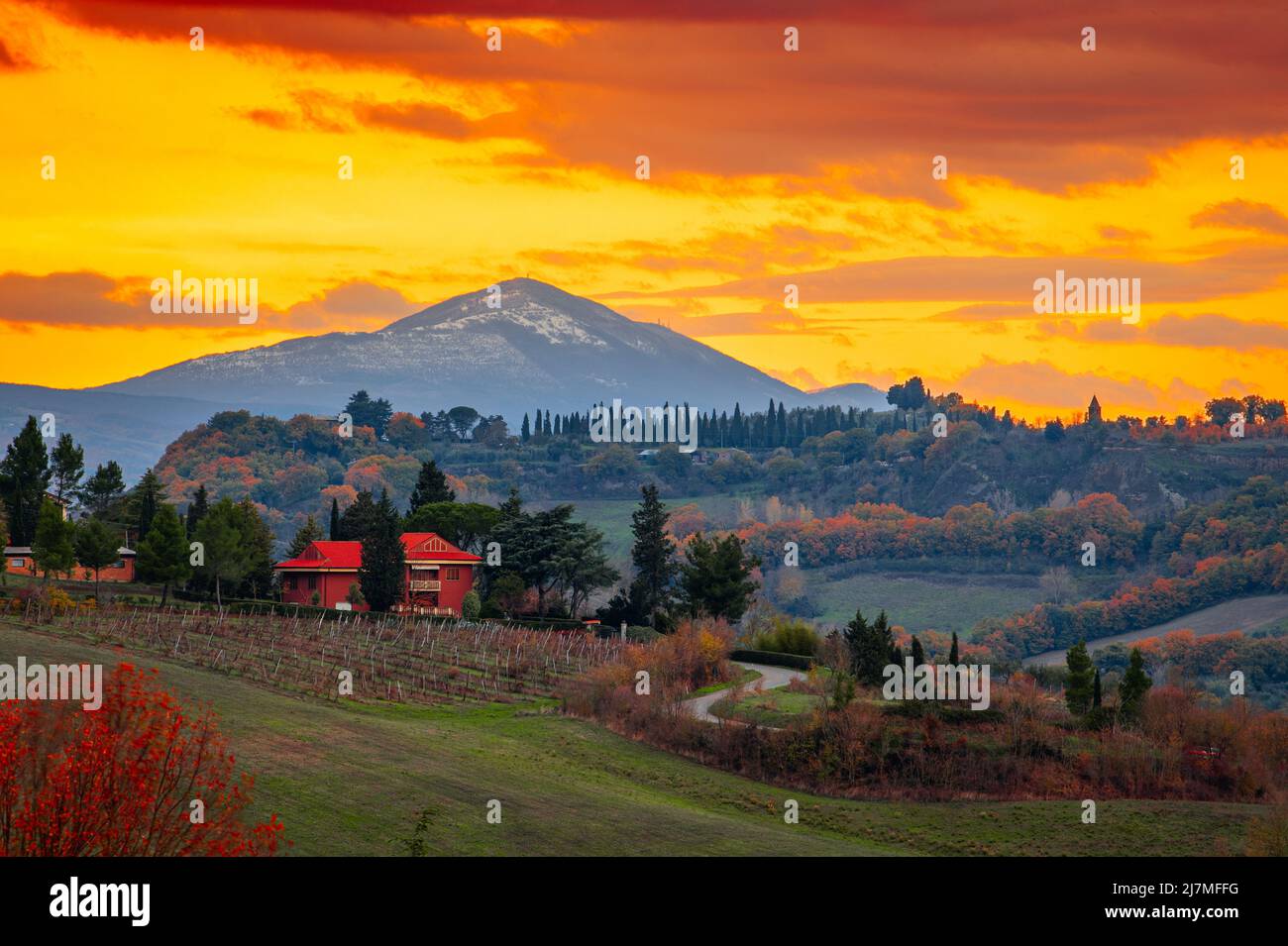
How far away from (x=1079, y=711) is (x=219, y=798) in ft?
125

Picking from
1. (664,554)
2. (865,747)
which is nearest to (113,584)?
(664,554)

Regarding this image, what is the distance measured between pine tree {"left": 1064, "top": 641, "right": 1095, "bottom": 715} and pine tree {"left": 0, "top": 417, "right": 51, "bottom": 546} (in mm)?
55695

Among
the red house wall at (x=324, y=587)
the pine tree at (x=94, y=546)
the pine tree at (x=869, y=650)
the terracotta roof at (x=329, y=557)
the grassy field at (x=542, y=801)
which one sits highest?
the pine tree at (x=94, y=546)

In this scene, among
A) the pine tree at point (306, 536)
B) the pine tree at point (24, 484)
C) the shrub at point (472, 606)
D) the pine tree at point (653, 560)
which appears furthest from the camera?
the pine tree at point (306, 536)

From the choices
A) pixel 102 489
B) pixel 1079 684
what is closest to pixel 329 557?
pixel 102 489

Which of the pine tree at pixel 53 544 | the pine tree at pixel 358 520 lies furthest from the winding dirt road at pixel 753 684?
the pine tree at pixel 53 544

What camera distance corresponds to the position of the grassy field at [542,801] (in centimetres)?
3572

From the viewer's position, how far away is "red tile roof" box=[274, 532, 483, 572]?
8381 cm

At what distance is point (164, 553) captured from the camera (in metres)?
70.8

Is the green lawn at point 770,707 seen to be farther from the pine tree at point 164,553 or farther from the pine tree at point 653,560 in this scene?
the pine tree at point 164,553

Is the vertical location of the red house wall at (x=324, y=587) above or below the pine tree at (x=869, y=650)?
above

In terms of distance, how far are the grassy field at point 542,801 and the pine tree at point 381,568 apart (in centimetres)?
2430

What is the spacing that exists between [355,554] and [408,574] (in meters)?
3.31
